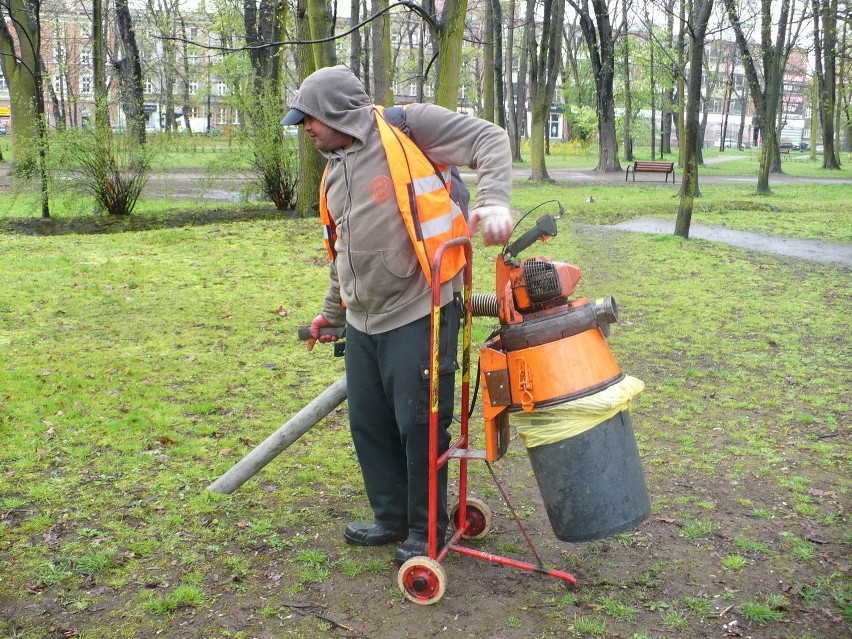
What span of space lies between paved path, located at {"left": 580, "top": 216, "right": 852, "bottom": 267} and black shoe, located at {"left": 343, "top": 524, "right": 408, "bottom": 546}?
30.1ft

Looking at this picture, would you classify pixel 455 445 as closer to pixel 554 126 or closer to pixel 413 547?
pixel 413 547

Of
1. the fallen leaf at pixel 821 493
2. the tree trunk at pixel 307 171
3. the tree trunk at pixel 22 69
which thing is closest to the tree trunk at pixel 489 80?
the tree trunk at pixel 307 171

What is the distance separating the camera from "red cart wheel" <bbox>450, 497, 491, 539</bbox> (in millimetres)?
3721

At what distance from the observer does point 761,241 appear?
12.8 metres

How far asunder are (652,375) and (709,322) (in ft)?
5.98

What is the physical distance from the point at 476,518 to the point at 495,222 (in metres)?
1.44

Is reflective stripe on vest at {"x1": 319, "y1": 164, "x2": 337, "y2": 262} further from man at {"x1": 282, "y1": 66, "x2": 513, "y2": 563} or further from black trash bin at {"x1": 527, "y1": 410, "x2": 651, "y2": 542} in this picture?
black trash bin at {"x1": 527, "y1": 410, "x2": 651, "y2": 542}

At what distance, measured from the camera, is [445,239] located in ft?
10.2

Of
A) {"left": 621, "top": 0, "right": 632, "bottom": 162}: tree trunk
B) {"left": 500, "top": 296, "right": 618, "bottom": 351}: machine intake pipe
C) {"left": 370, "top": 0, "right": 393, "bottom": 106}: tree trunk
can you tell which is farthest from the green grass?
{"left": 621, "top": 0, "right": 632, "bottom": 162}: tree trunk

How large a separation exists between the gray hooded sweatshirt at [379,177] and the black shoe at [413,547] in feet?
2.81

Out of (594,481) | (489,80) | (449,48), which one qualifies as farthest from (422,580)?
(489,80)

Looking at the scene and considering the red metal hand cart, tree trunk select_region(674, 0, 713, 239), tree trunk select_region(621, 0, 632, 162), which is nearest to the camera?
the red metal hand cart

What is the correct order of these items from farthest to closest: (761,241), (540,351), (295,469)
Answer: (761,241) < (295,469) < (540,351)

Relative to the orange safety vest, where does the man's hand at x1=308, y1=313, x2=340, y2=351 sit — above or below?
below
